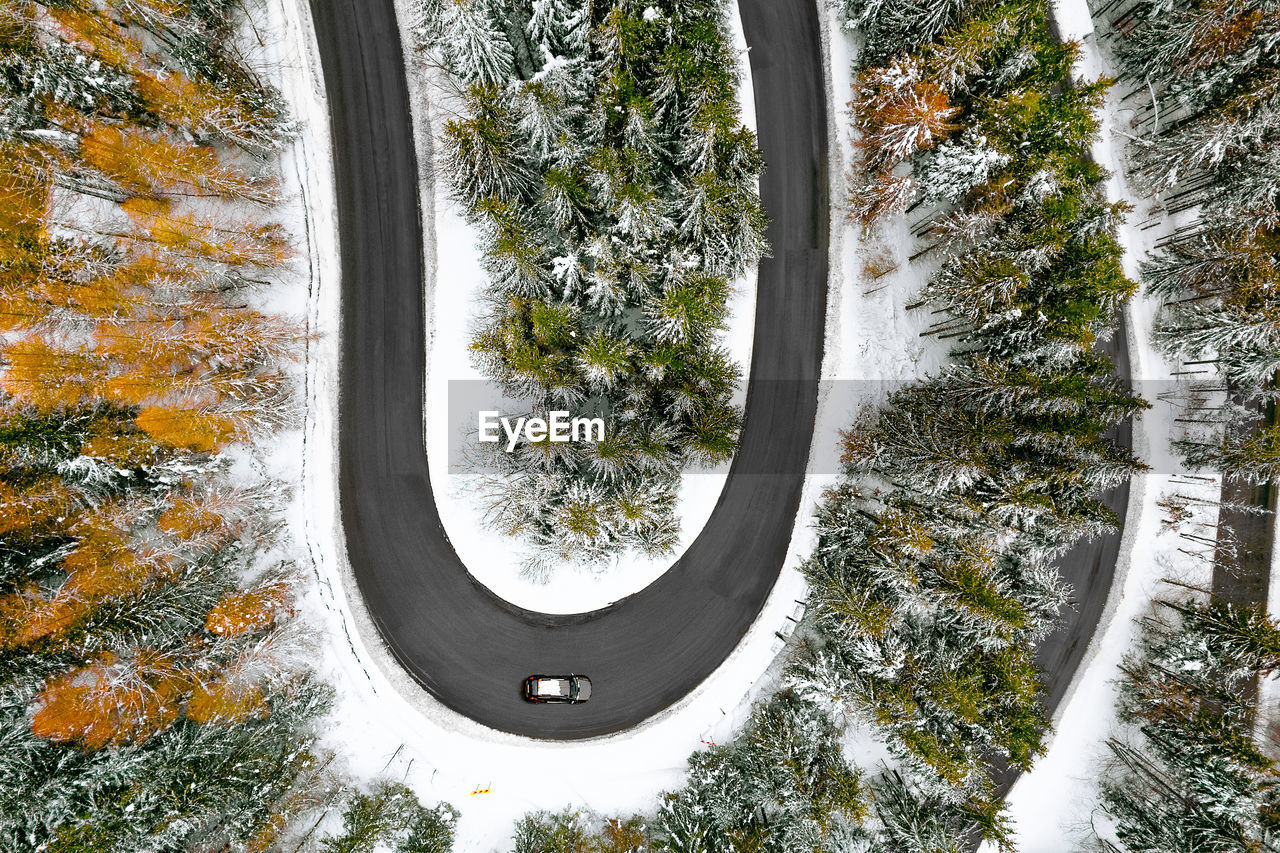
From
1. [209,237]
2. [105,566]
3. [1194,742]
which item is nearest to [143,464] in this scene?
[105,566]

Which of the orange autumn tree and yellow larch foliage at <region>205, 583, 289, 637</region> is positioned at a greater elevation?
the orange autumn tree

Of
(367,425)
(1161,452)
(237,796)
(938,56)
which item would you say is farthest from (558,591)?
(1161,452)

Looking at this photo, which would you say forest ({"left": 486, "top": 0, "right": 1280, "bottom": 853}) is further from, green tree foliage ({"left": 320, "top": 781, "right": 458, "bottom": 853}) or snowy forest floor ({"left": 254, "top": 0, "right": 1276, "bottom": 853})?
green tree foliage ({"left": 320, "top": 781, "right": 458, "bottom": 853})

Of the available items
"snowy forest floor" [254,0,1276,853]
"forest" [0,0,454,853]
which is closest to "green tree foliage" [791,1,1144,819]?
"snowy forest floor" [254,0,1276,853]

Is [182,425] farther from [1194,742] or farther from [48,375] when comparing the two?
[1194,742]

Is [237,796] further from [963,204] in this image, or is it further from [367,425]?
[963,204]
